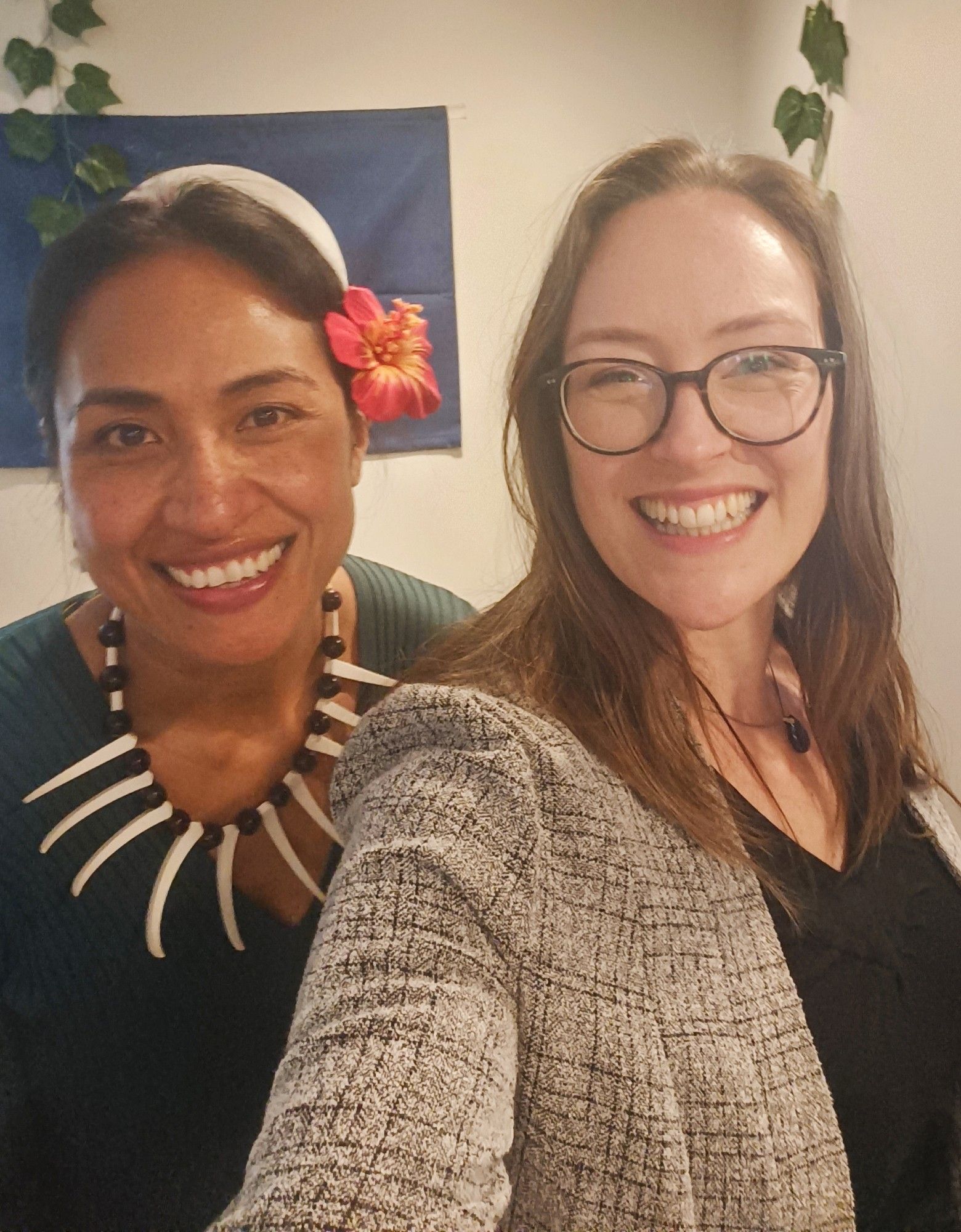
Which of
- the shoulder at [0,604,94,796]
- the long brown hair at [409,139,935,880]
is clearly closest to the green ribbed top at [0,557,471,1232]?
the shoulder at [0,604,94,796]

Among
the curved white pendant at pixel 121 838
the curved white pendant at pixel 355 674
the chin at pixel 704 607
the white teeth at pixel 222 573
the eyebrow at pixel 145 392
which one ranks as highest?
the eyebrow at pixel 145 392

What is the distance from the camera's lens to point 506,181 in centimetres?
90

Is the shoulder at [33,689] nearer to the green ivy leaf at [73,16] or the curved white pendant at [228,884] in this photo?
the curved white pendant at [228,884]

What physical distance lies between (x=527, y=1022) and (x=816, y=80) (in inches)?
43.4

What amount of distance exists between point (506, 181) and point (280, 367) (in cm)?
37

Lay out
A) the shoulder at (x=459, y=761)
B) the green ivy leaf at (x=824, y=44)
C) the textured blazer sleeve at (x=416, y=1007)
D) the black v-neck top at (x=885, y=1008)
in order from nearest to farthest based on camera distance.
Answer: the textured blazer sleeve at (x=416, y=1007)
the shoulder at (x=459, y=761)
the black v-neck top at (x=885, y=1008)
the green ivy leaf at (x=824, y=44)

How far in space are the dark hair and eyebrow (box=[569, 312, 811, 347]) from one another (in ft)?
0.83

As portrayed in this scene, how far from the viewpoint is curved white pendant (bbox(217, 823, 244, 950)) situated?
79 centimetres

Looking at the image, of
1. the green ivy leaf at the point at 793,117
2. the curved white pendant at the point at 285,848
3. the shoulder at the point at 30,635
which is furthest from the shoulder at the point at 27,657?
the green ivy leaf at the point at 793,117

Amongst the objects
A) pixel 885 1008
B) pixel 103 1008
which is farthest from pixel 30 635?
pixel 885 1008

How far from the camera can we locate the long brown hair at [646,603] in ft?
2.20

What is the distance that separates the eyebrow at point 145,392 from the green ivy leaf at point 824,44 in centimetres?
78

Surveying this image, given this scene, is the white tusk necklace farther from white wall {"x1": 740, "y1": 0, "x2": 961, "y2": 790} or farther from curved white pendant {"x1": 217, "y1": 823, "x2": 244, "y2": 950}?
white wall {"x1": 740, "y1": 0, "x2": 961, "y2": 790}

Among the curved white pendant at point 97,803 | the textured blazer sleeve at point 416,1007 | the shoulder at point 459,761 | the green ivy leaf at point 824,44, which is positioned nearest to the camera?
the textured blazer sleeve at point 416,1007
